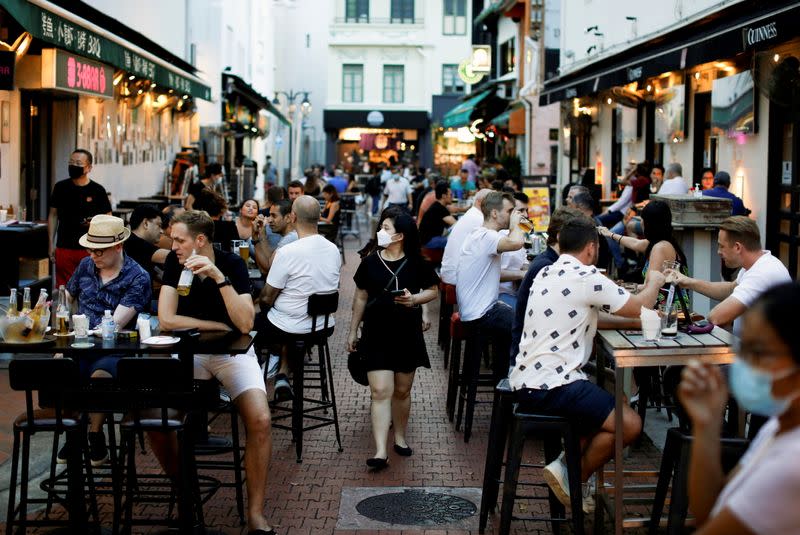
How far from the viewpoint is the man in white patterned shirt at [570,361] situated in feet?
20.5

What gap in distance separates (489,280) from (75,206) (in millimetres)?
4913

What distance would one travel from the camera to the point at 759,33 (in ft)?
36.2

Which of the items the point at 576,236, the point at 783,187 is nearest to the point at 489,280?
the point at 576,236

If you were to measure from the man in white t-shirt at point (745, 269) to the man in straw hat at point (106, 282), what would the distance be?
133 inches

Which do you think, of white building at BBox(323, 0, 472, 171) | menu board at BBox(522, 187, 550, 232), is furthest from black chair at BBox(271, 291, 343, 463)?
white building at BBox(323, 0, 472, 171)

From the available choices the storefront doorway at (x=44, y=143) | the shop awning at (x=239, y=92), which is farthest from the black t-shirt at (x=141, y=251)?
the shop awning at (x=239, y=92)

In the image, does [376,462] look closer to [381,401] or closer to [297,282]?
[381,401]

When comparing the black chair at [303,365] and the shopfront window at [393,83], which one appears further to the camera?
the shopfront window at [393,83]

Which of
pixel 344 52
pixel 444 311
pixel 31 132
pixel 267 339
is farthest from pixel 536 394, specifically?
pixel 344 52

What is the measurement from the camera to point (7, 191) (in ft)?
44.8

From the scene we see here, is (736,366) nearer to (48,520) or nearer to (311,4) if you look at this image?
(48,520)

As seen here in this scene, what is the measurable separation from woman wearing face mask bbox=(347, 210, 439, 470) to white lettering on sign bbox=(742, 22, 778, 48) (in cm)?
429

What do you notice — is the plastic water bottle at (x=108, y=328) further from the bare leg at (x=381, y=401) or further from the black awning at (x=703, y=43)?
the black awning at (x=703, y=43)

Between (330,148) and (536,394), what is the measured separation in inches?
2159
